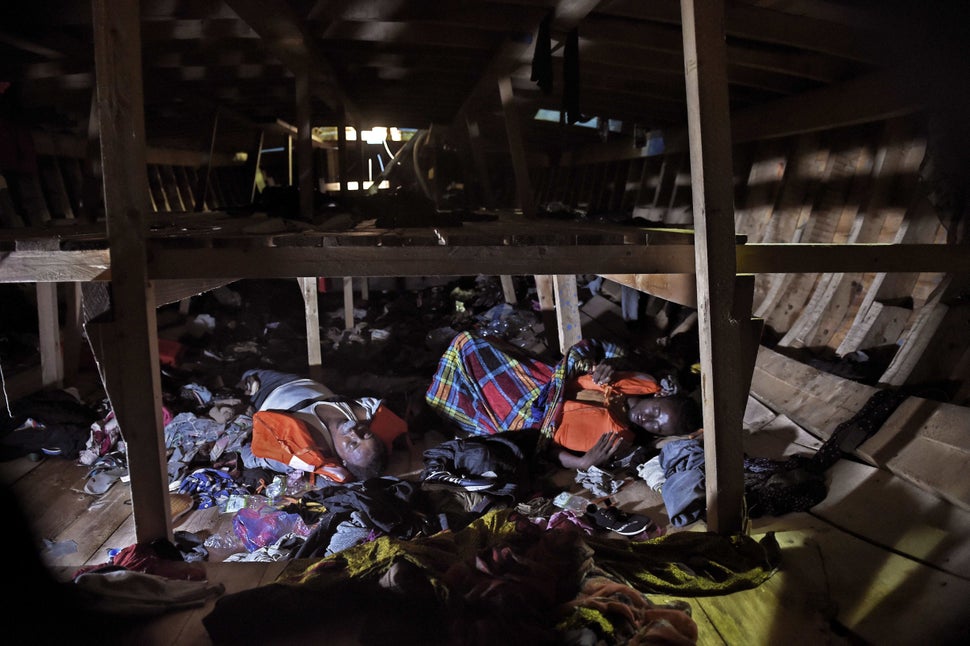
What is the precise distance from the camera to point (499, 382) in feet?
18.2

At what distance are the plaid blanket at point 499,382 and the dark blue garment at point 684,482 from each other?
1117 mm

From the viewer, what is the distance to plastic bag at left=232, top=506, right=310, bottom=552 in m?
3.82

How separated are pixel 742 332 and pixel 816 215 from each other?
3.10 m

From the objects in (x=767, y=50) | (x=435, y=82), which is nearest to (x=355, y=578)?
(x=767, y=50)

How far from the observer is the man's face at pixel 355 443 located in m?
4.50

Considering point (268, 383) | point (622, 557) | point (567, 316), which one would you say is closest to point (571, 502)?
point (622, 557)

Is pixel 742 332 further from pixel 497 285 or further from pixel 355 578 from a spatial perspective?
pixel 497 285

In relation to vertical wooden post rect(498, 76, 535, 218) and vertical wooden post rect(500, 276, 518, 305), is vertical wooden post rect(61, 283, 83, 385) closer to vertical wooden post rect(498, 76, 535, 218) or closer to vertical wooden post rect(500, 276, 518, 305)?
vertical wooden post rect(498, 76, 535, 218)

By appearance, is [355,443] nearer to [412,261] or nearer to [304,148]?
[412,261]

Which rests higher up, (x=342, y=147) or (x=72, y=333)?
(x=342, y=147)

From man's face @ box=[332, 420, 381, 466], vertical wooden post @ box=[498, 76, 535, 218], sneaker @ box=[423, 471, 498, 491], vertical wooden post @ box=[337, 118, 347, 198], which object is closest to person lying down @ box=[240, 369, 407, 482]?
man's face @ box=[332, 420, 381, 466]

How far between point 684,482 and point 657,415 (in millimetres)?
1142

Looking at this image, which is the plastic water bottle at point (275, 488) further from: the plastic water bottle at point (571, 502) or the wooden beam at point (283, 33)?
the wooden beam at point (283, 33)

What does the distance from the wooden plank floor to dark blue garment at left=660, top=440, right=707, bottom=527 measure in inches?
8.5
